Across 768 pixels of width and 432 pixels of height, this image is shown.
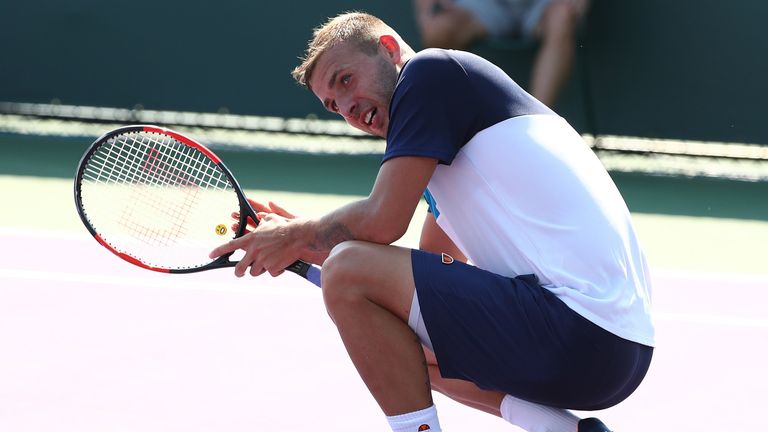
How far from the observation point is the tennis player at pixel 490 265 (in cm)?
283

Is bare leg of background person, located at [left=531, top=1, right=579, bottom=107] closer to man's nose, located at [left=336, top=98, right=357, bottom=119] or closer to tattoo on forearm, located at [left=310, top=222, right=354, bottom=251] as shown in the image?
man's nose, located at [left=336, top=98, right=357, bottom=119]

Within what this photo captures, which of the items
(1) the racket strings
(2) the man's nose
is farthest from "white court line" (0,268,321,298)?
(2) the man's nose

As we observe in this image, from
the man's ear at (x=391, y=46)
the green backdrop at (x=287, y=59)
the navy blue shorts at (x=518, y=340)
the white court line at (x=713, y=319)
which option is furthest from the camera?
the green backdrop at (x=287, y=59)

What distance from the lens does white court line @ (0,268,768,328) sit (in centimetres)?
469

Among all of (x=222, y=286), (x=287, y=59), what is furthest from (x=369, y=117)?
(x=287, y=59)

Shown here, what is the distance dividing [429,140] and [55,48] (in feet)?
19.7

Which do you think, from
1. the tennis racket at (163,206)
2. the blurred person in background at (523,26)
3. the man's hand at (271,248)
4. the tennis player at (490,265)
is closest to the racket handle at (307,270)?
the tennis racket at (163,206)

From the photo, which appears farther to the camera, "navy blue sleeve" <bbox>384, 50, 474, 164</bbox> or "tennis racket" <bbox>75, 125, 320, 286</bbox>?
"tennis racket" <bbox>75, 125, 320, 286</bbox>

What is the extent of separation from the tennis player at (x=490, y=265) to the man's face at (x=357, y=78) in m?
0.09

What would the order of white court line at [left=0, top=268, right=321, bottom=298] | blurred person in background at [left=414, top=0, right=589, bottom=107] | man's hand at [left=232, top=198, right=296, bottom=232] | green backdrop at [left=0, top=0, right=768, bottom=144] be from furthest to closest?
green backdrop at [left=0, top=0, right=768, bottom=144]
blurred person in background at [left=414, top=0, right=589, bottom=107]
white court line at [left=0, top=268, right=321, bottom=298]
man's hand at [left=232, top=198, right=296, bottom=232]

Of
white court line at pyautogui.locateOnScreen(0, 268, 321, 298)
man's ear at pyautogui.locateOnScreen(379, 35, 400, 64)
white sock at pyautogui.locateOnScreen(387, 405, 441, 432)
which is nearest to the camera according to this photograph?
white sock at pyautogui.locateOnScreen(387, 405, 441, 432)

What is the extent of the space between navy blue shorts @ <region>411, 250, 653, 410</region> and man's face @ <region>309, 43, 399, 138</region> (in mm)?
398

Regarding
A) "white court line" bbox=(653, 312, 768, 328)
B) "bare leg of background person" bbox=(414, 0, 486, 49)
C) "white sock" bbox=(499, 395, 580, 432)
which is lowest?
"white sock" bbox=(499, 395, 580, 432)

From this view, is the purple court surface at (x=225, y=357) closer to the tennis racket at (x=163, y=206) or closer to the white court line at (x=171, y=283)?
the white court line at (x=171, y=283)
